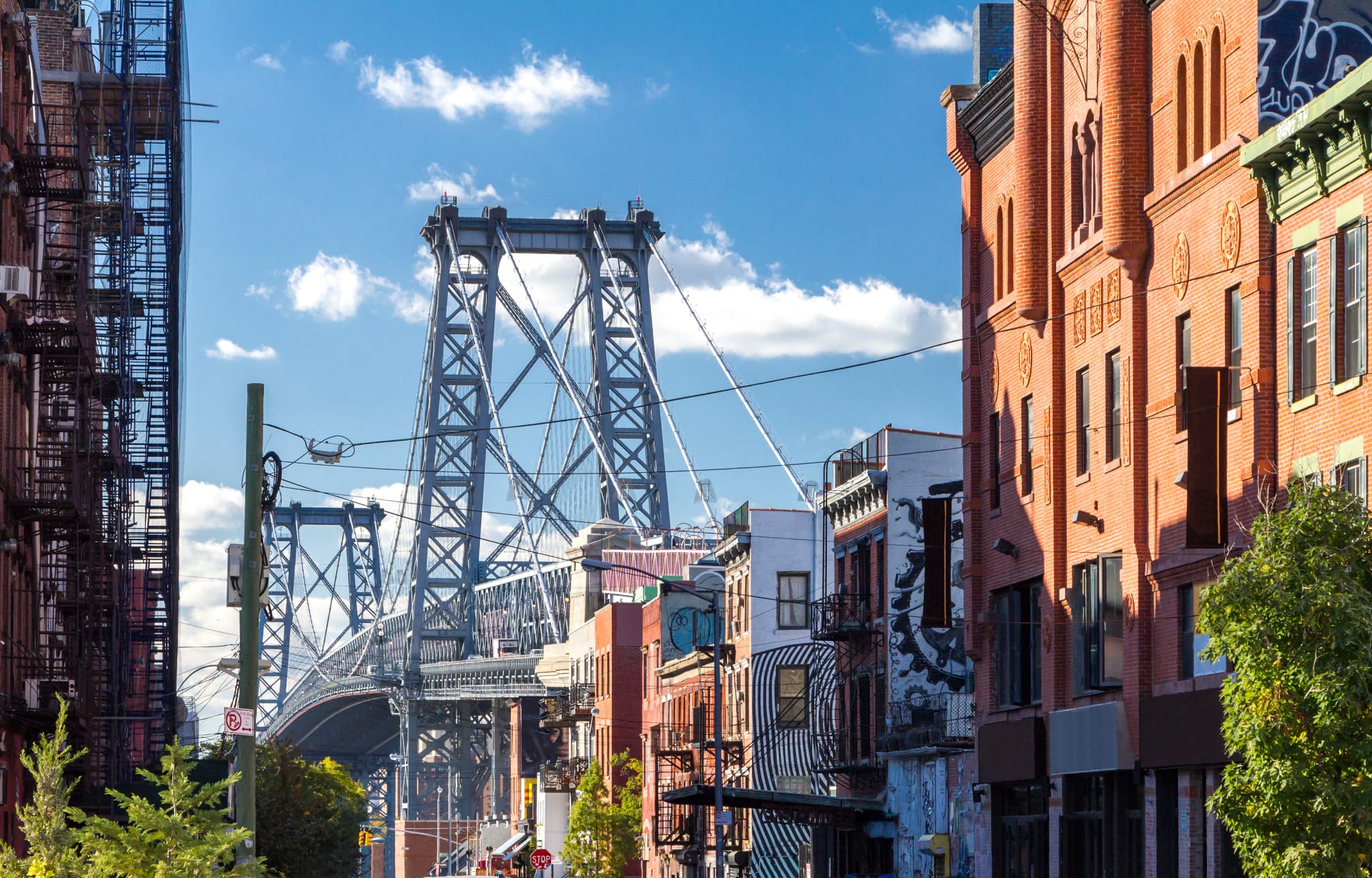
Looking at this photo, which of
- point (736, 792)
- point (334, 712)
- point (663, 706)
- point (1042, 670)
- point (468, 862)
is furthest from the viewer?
point (334, 712)

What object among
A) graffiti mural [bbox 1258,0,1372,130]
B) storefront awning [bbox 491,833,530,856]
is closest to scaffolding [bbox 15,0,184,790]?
graffiti mural [bbox 1258,0,1372,130]

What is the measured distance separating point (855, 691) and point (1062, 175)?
21497 mm

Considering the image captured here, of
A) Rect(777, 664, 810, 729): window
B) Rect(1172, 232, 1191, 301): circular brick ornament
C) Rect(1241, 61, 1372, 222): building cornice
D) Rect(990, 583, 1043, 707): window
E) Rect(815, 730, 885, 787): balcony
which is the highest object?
Rect(1241, 61, 1372, 222): building cornice

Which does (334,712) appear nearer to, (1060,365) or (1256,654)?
(1060,365)

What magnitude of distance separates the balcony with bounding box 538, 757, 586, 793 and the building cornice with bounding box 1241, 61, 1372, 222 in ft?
216

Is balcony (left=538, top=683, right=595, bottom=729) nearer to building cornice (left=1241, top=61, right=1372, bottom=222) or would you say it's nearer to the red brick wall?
the red brick wall

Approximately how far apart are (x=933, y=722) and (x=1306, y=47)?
24.1m

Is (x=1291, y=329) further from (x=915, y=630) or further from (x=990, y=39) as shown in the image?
(x=915, y=630)

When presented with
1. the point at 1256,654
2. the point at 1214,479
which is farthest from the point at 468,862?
the point at 1256,654

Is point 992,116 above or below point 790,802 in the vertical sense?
above

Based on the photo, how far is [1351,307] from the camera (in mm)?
28297

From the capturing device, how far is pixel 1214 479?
32844 millimetres

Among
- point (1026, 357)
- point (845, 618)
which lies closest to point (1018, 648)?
point (1026, 357)

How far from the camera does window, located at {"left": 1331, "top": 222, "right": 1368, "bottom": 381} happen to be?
2780 cm
